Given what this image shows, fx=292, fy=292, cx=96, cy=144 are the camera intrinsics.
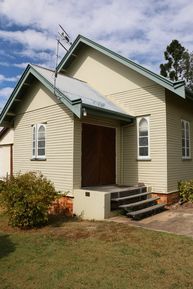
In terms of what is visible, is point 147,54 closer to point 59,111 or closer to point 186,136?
point 186,136

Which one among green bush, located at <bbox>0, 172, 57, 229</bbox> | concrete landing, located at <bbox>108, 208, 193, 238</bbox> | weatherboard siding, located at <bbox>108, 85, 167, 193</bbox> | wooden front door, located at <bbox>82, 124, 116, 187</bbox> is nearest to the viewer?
concrete landing, located at <bbox>108, 208, 193, 238</bbox>

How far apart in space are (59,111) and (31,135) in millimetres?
2343

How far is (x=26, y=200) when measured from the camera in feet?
27.0

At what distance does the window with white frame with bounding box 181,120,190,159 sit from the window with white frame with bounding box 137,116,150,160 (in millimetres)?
1911

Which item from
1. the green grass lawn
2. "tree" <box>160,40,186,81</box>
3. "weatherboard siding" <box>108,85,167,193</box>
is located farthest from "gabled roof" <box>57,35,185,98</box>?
"tree" <box>160,40,186,81</box>

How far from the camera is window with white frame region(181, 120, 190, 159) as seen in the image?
12.3 metres

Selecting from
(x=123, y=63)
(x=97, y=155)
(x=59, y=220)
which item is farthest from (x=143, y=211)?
(x=123, y=63)

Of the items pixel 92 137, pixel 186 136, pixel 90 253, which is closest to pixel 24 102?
pixel 92 137

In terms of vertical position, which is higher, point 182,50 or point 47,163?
point 182,50

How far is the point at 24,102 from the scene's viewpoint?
1282 centimetres

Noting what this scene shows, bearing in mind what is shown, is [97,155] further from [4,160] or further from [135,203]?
[4,160]

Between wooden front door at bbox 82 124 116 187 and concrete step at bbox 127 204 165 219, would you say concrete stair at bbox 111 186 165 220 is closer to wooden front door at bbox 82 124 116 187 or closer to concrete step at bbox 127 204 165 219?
concrete step at bbox 127 204 165 219

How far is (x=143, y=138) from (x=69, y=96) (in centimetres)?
342

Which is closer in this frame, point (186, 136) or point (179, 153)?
point (179, 153)
